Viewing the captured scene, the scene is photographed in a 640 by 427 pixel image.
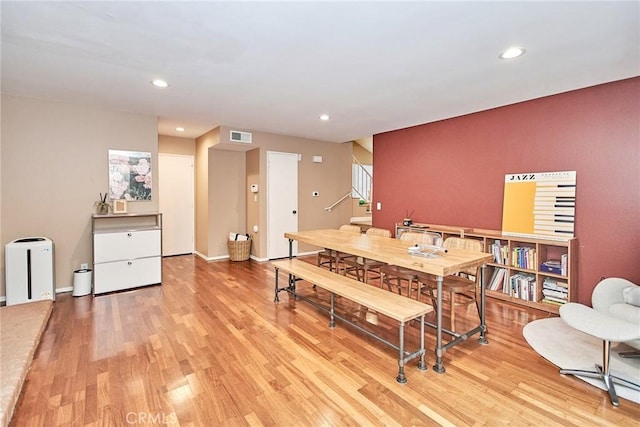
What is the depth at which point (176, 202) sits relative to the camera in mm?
6277

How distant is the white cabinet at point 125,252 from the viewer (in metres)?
3.96

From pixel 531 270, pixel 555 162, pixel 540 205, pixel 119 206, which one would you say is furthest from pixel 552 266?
pixel 119 206

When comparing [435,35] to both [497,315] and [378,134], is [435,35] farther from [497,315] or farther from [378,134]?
[378,134]

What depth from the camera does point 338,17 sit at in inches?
80.0

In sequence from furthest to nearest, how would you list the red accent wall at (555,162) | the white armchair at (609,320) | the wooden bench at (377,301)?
the red accent wall at (555,162), the wooden bench at (377,301), the white armchair at (609,320)

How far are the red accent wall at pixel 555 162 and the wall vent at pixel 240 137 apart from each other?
Result: 2761 millimetres

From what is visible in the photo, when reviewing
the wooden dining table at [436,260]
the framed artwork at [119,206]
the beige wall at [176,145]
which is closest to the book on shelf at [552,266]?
the wooden dining table at [436,260]

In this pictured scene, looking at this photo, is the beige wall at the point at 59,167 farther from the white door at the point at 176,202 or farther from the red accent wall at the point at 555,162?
the red accent wall at the point at 555,162

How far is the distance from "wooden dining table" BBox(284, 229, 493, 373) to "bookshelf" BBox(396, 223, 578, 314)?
1180 mm

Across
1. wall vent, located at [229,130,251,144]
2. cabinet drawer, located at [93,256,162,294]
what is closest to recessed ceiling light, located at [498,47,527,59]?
wall vent, located at [229,130,251,144]

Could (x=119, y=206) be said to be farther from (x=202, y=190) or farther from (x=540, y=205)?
(x=540, y=205)

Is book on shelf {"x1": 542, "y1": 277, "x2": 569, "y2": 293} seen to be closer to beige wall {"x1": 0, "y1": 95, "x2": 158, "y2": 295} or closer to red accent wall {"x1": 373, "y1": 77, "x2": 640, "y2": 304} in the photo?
red accent wall {"x1": 373, "y1": 77, "x2": 640, "y2": 304}

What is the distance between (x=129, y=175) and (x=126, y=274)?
54.1 inches

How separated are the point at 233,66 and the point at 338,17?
1.19m
